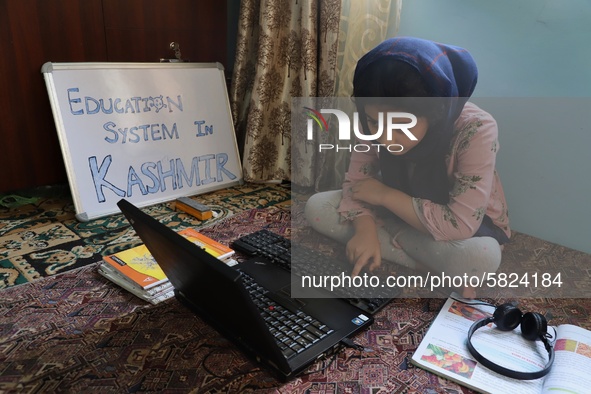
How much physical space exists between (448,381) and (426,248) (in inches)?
13.0

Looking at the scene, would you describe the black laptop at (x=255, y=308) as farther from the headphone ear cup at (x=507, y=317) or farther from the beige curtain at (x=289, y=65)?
the beige curtain at (x=289, y=65)

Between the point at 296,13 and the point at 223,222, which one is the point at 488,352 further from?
the point at 296,13

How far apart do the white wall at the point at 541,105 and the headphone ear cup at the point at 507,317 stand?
1.38 ft

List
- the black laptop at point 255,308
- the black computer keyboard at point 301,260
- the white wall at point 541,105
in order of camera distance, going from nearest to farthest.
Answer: the black laptop at point 255,308 < the black computer keyboard at point 301,260 < the white wall at point 541,105

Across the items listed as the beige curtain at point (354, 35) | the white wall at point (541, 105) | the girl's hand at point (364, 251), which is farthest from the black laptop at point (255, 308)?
the white wall at point (541, 105)

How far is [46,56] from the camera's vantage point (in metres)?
1.62

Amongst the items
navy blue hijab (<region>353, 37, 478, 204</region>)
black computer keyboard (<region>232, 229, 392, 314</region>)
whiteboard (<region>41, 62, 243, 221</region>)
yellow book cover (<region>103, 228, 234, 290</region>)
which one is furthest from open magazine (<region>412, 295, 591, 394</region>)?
whiteboard (<region>41, 62, 243, 221</region>)

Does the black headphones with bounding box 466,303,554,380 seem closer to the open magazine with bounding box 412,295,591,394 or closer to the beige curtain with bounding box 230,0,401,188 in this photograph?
the open magazine with bounding box 412,295,591,394

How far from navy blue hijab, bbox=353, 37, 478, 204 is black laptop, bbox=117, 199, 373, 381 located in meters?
0.32

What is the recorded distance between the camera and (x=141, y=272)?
1.08 m

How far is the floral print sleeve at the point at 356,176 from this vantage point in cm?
107

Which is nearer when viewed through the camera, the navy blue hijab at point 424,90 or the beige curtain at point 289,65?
the navy blue hijab at point 424,90

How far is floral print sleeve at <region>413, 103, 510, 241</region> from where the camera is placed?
927 millimetres

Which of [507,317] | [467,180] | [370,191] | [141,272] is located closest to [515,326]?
[507,317]
